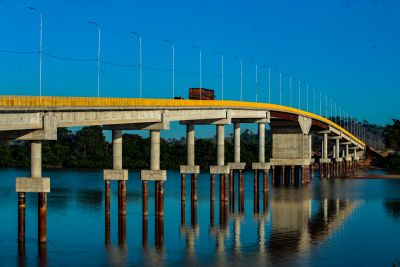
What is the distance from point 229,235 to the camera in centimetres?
7294

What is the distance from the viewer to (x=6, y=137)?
2382 inches

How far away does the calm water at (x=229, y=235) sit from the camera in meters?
59.0

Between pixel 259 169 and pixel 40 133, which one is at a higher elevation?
pixel 40 133

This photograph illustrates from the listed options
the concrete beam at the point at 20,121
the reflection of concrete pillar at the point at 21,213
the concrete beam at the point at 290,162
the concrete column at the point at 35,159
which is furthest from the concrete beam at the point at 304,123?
the concrete beam at the point at 20,121

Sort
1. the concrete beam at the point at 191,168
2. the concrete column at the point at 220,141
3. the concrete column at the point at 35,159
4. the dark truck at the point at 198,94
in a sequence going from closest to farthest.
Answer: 1. the concrete column at the point at 35,159
2. the concrete beam at the point at 191,168
3. the concrete column at the point at 220,141
4. the dark truck at the point at 198,94

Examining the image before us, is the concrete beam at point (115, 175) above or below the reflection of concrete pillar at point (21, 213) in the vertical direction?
above

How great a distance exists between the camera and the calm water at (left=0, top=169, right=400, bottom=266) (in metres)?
59.0

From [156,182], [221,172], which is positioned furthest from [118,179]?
[221,172]

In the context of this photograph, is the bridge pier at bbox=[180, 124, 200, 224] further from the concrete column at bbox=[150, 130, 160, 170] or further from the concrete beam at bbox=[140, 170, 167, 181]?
the concrete beam at bbox=[140, 170, 167, 181]

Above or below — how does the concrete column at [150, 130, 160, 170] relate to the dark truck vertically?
below

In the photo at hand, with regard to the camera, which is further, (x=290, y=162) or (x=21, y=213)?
(x=290, y=162)

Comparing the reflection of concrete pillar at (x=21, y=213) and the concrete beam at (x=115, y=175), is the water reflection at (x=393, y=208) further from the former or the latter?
the reflection of concrete pillar at (x=21, y=213)

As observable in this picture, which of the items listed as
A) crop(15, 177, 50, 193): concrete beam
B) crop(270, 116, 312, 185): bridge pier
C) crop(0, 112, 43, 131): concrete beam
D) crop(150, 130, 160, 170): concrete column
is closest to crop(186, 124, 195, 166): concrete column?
crop(150, 130, 160, 170): concrete column

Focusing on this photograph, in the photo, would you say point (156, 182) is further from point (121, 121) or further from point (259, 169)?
point (259, 169)
